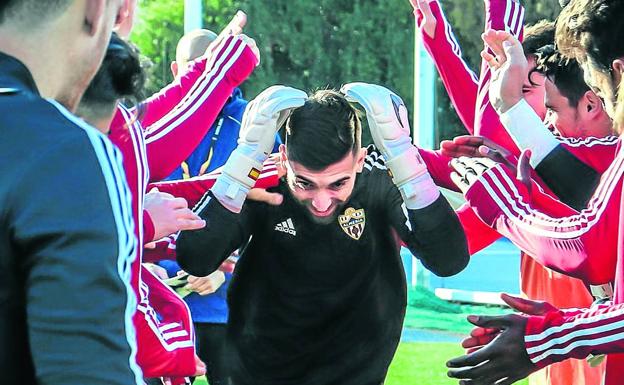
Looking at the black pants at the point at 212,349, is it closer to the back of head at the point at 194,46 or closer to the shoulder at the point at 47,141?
the back of head at the point at 194,46

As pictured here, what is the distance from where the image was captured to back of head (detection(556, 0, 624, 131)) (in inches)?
113

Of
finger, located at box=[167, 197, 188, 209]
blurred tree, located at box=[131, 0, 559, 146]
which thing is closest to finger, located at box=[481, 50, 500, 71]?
finger, located at box=[167, 197, 188, 209]

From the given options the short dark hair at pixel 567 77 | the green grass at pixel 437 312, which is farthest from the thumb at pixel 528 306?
the green grass at pixel 437 312

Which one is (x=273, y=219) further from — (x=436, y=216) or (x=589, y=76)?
(x=589, y=76)

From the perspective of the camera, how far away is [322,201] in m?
3.37

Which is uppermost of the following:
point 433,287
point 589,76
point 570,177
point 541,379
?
point 589,76

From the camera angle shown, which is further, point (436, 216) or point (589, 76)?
point (436, 216)

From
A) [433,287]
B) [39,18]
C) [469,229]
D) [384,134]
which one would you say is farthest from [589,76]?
[433,287]

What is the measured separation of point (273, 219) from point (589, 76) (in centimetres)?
106

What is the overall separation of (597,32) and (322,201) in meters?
0.96

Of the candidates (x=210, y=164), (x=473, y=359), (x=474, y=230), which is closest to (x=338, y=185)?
(x=474, y=230)

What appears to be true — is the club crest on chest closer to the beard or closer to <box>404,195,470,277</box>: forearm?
the beard

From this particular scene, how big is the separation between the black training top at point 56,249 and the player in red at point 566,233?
58.2 inches

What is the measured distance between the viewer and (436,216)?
3.30 meters
